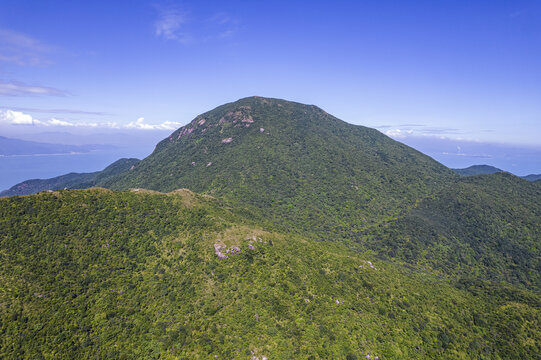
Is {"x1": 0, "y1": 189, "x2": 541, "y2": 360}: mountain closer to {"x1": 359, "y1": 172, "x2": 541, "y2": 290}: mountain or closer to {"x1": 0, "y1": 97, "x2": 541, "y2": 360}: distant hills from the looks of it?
{"x1": 0, "y1": 97, "x2": 541, "y2": 360}: distant hills

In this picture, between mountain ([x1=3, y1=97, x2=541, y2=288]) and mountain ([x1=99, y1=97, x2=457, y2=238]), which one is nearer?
mountain ([x1=3, y1=97, x2=541, y2=288])

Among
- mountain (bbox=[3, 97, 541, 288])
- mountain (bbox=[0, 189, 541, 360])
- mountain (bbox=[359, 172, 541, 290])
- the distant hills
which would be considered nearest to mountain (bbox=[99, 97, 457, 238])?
mountain (bbox=[3, 97, 541, 288])

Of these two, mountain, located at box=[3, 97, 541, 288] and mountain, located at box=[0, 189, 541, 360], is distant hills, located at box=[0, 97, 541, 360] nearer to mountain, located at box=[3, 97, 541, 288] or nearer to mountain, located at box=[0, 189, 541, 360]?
mountain, located at box=[0, 189, 541, 360]

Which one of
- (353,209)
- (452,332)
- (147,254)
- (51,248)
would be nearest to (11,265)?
(51,248)

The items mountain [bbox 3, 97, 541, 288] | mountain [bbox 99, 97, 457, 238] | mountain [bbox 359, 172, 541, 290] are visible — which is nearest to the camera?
mountain [bbox 359, 172, 541, 290]

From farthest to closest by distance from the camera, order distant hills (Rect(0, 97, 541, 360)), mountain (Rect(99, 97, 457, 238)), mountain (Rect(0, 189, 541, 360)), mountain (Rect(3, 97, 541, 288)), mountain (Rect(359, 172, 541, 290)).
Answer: mountain (Rect(99, 97, 457, 238)) → mountain (Rect(3, 97, 541, 288)) → mountain (Rect(359, 172, 541, 290)) → distant hills (Rect(0, 97, 541, 360)) → mountain (Rect(0, 189, 541, 360))

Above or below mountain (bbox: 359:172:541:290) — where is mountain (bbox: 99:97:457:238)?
above

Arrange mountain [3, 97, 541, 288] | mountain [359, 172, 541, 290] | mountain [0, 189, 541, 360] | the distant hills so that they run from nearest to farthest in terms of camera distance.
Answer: mountain [0, 189, 541, 360]
the distant hills
mountain [359, 172, 541, 290]
mountain [3, 97, 541, 288]

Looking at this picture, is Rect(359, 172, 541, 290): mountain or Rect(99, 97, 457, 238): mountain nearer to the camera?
Rect(359, 172, 541, 290): mountain
